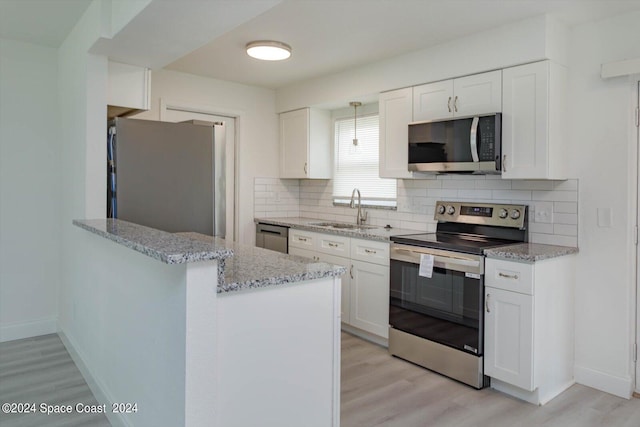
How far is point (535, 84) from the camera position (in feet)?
9.59

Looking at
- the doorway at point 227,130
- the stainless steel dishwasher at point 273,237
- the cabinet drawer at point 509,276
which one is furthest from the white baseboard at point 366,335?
the doorway at point 227,130

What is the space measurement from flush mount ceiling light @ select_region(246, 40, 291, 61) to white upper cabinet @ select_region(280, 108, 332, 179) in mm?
1200

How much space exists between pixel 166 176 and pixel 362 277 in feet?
5.79

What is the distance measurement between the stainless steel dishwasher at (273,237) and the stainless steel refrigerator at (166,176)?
3.83ft

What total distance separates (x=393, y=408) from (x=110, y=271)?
5.90 feet

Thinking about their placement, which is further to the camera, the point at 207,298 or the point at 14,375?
the point at 14,375

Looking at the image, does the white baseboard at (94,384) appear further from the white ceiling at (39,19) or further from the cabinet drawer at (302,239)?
the white ceiling at (39,19)

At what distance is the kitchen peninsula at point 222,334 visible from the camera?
154cm

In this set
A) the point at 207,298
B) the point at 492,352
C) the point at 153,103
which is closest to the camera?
the point at 207,298

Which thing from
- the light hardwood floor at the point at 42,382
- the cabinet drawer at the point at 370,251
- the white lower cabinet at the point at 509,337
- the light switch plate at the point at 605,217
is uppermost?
the light switch plate at the point at 605,217

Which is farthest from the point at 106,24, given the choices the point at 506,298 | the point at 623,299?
the point at 623,299

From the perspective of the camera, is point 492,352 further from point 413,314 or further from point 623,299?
point 623,299

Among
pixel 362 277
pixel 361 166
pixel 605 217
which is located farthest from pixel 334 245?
pixel 605 217

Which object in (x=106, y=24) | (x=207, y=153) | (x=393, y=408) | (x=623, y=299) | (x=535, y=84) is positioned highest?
(x=106, y=24)
